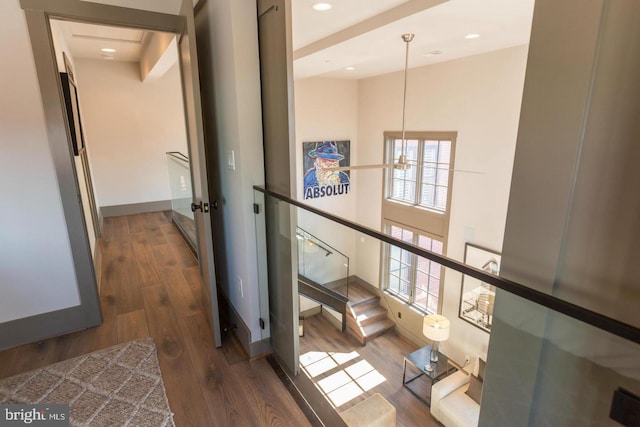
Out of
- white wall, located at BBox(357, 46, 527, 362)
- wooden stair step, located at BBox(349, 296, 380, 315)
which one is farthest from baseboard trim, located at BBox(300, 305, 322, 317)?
white wall, located at BBox(357, 46, 527, 362)

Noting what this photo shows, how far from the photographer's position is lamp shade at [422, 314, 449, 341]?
2.35 meters

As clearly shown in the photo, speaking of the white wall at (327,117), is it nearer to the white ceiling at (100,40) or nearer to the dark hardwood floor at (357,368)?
the white ceiling at (100,40)

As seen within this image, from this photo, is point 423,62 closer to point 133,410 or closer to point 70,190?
point 70,190

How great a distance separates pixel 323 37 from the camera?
3691 millimetres

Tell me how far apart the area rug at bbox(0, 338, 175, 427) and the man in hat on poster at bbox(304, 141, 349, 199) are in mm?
4894

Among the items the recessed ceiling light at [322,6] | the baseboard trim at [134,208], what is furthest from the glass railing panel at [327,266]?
the baseboard trim at [134,208]

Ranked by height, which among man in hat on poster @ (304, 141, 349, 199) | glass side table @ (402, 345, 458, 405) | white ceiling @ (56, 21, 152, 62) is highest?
white ceiling @ (56, 21, 152, 62)

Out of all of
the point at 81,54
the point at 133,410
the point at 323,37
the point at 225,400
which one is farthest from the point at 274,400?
the point at 81,54

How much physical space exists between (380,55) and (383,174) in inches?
110

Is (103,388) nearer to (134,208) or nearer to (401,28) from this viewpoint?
(401,28)

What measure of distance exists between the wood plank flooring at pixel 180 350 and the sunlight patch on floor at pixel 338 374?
0.20 metres

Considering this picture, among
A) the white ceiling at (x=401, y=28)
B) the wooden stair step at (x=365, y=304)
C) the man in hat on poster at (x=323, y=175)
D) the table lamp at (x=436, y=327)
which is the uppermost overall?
the white ceiling at (x=401, y=28)

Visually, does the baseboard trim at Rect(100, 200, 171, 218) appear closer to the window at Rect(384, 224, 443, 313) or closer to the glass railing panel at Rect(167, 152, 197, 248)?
the glass railing panel at Rect(167, 152, 197, 248)

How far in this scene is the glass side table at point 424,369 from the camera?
3.09 meters
